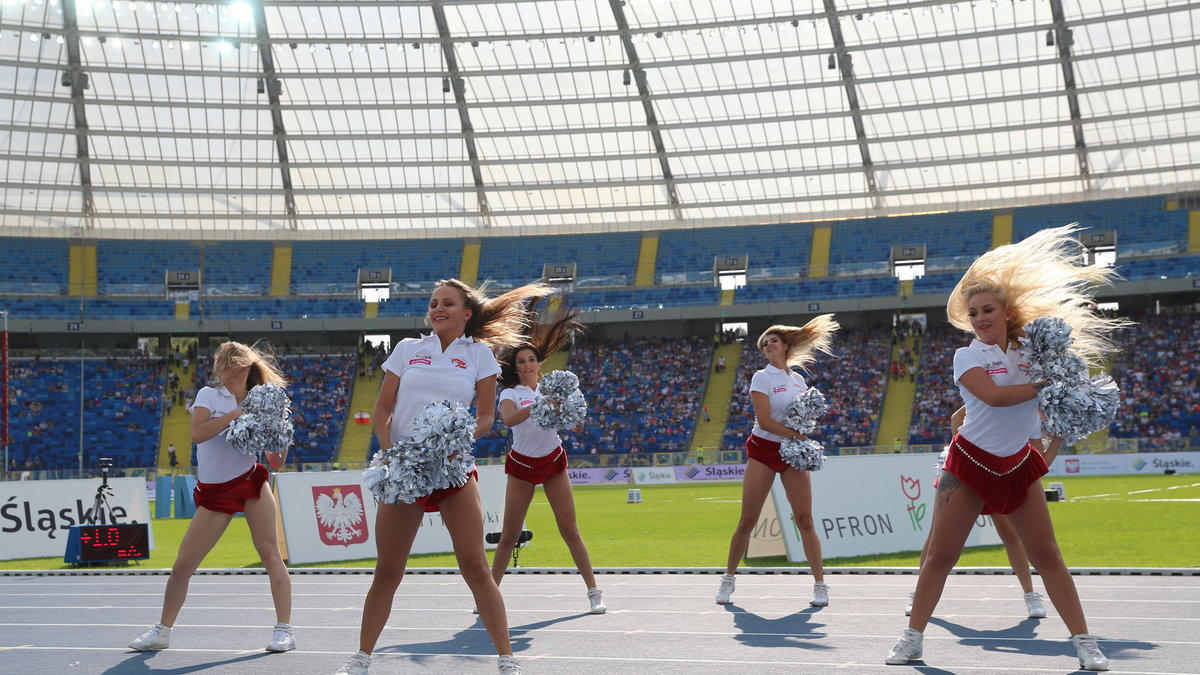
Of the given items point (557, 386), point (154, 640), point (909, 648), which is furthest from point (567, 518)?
point (909, 648)

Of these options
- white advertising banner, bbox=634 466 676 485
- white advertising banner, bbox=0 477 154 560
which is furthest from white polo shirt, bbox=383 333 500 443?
white advertising banner, bbox=634 466 676 485

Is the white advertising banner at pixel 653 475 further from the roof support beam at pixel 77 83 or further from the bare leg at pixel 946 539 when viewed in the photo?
the bare leg at pixel 946 539

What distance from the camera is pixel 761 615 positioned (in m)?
9.05

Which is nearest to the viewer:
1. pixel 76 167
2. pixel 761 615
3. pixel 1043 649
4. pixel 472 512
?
pixel 472 512

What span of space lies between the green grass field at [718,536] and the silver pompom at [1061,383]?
22.7ft

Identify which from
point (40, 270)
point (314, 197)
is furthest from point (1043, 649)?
point (40, 270)

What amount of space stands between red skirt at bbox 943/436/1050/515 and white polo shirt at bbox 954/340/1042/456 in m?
0.04

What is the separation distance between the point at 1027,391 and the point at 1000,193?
4748 cm

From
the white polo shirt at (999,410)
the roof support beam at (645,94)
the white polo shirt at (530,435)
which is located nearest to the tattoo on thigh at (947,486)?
the white polo shirt at (999,410)

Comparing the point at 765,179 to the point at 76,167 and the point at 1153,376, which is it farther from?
the point at 76,167

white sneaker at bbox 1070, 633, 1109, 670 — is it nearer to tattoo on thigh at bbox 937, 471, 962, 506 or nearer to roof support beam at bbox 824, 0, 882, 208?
tattoo on thigh at bbox 937, 471, 962, 506

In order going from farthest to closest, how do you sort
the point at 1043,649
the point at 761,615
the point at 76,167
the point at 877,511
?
1. the point at 76,167
2. the point at 877,511
3. the point at 761,615
4. the point at 1043,649

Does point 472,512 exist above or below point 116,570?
above

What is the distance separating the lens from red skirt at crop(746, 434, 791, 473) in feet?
31.8
